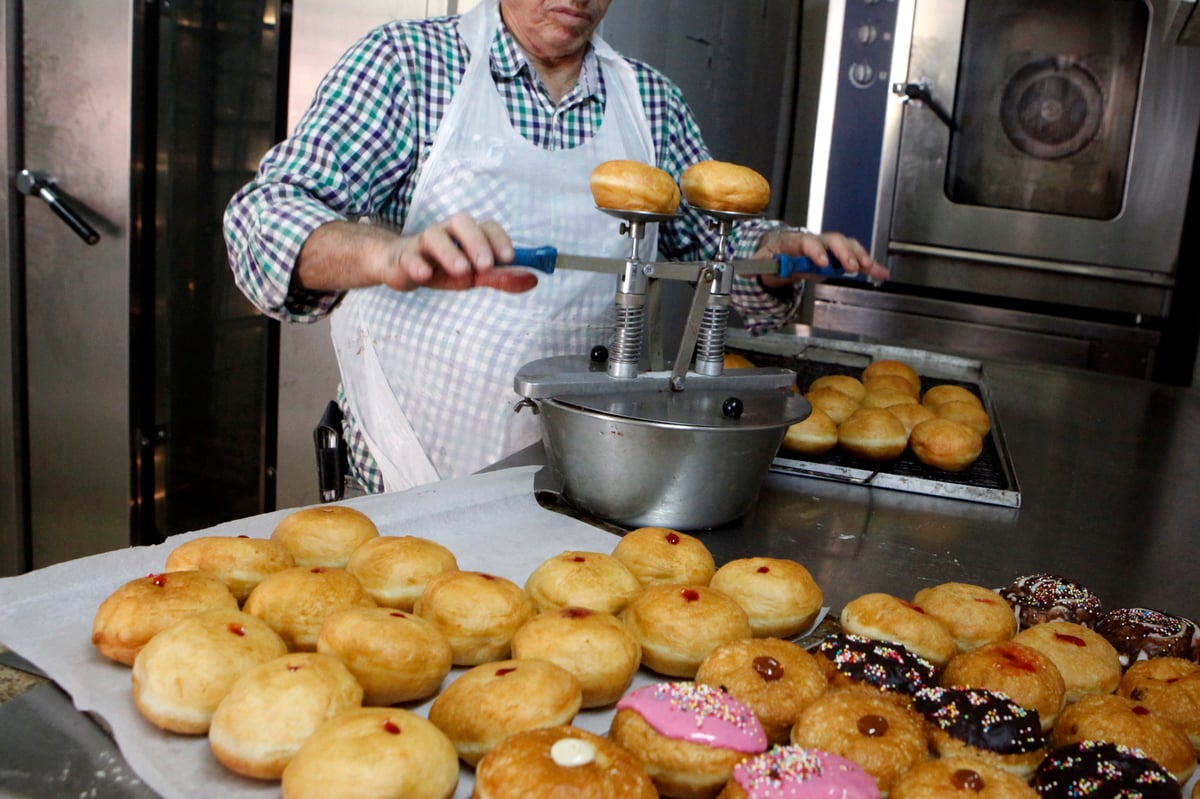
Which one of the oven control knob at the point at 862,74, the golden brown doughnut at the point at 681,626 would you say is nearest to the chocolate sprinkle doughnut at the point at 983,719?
the golden brown doughnut at the point at 681,626

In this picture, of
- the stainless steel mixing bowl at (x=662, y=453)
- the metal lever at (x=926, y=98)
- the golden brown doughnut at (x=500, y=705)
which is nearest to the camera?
the golden brown doughnut at (x=500, y=705)

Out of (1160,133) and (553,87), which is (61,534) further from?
(1160,133)

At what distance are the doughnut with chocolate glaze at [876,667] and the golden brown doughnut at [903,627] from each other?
1.2 inches

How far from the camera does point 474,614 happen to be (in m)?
1.08

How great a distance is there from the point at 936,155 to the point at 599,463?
A: 247cm

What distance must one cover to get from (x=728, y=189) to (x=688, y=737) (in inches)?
34.9

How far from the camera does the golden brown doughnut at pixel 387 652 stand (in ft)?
3.19

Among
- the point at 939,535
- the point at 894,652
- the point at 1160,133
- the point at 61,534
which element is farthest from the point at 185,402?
the point at 1160,133

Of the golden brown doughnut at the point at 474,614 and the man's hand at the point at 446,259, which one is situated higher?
the man's hand at the point at 446,259

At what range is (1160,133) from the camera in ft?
10.5

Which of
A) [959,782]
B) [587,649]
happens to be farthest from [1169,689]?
[587,649]

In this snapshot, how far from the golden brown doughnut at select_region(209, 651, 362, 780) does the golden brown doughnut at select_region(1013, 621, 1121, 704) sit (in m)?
0.72

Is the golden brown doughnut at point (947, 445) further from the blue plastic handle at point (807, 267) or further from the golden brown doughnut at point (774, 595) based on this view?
the golden brown doughnut at point (774, 595)

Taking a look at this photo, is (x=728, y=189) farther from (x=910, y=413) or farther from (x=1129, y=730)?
(x=1129, y=730)
